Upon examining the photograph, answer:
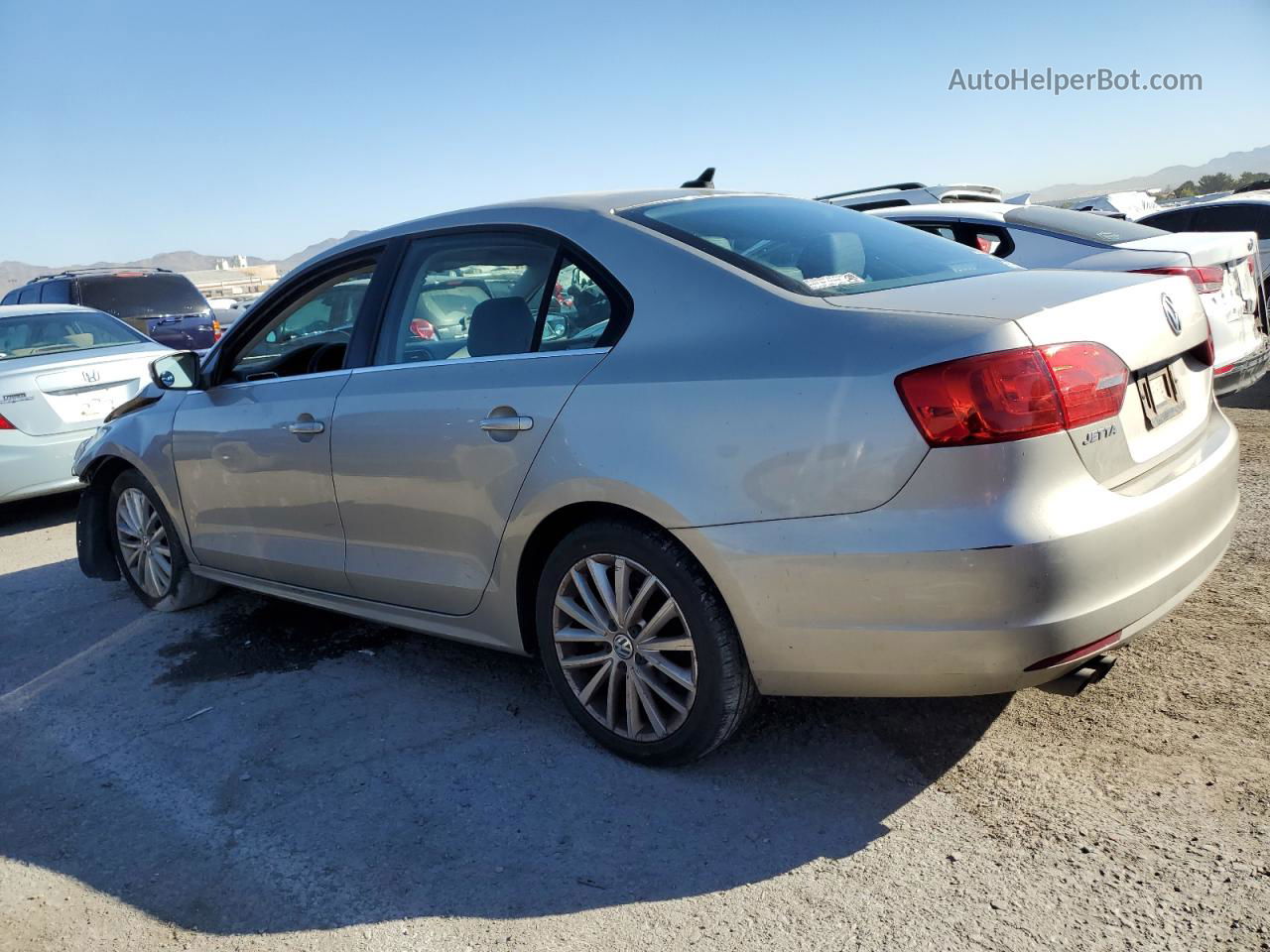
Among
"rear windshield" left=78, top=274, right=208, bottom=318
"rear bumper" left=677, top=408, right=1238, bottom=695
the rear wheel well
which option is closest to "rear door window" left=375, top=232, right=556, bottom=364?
A: the rear wheel well

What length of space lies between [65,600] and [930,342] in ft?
16.0

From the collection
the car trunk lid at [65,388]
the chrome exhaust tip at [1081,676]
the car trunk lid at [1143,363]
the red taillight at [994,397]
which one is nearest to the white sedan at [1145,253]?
the car trunk lid at [1143,363]

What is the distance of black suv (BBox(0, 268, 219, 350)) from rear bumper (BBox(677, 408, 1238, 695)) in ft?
41.1

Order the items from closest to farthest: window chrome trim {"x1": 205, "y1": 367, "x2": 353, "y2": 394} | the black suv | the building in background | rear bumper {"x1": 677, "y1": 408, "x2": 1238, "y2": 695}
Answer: rear bumper {"x1": 677, "y1": 408, "x2": 1238, "y2": 695}, window chrome trim {"x1": 205, "y1": 367, "x2": 353, "y2": 394}, the black suv, the building in background

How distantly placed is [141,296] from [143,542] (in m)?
10.3

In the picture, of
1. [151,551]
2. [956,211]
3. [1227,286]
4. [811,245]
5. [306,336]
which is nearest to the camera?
[811,245]

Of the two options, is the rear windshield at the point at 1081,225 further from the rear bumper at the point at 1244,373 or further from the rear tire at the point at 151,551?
the rear tire at the point at 151,551

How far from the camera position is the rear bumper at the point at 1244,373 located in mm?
5941

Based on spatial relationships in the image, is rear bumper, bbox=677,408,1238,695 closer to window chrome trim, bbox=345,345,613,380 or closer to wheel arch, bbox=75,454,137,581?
window chrome trim, bbox=345,345,613,380

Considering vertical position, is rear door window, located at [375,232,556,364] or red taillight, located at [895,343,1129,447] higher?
rear door window, located at [375,232,556,364]

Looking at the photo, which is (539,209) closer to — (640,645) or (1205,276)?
(640,645)

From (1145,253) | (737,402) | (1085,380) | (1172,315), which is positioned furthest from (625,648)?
(1145,253)

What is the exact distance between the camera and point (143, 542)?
5141mm

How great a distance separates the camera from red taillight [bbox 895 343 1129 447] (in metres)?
2.44
